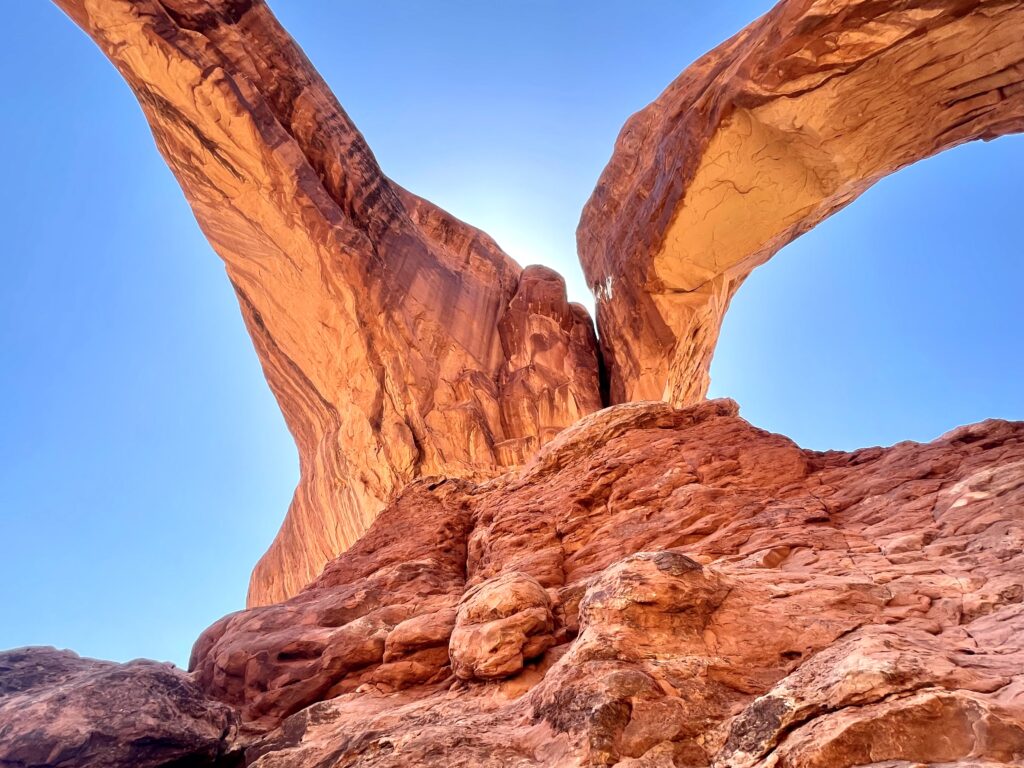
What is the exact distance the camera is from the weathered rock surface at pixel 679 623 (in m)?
3.89

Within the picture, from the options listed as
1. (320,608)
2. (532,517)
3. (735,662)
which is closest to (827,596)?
A: (735,662)

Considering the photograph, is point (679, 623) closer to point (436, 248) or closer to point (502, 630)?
point (502, 630)

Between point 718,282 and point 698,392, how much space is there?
3.80 meters

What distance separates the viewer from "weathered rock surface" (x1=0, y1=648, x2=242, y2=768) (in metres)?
5.39

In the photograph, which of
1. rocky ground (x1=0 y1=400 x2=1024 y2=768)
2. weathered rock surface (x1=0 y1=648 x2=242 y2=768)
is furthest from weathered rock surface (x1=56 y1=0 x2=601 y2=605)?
weathered rock surface (x1=0 y1=648 x2=242 y2=768)

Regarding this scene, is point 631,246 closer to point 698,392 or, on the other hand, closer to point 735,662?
point 698,392

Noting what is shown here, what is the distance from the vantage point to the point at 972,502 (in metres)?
6.18

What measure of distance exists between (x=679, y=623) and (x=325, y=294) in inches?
528

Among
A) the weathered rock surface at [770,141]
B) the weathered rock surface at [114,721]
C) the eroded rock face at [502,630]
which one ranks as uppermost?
the weathered rock surface at [770,141]

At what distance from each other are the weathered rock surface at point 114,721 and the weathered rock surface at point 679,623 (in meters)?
0.55

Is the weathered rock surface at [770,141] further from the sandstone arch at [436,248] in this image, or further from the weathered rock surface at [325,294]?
the weathered rock surface at [325,294]

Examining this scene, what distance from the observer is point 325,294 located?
16.5m

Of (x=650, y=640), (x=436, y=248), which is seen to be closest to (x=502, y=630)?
(x=650, y=640)

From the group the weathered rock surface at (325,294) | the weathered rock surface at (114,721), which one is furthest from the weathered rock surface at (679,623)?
the weathered rock surface at (325,294)
